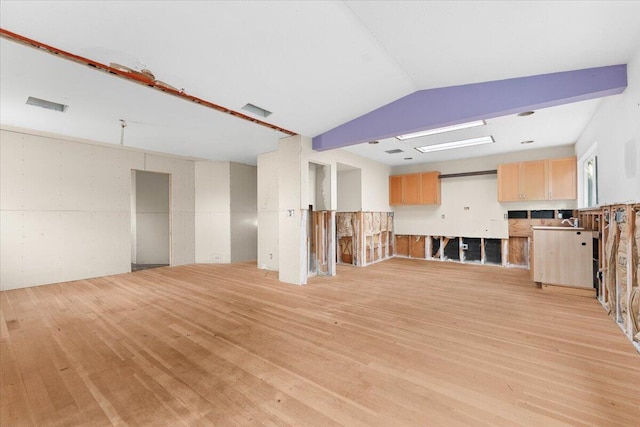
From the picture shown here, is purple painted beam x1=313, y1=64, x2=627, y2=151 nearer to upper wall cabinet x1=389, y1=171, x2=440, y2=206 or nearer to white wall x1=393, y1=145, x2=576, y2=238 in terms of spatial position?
upper wall cabinet x1=389, y1=171, x2=440, y2=206

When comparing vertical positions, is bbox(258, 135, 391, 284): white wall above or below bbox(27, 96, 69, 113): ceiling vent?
below

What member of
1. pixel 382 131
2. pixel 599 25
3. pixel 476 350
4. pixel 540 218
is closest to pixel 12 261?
pixel 382 131

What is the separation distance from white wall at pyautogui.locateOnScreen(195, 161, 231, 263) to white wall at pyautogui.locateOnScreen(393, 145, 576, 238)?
542cm

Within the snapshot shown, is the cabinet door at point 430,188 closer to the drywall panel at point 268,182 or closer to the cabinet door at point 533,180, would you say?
the cabinet door at point 533,180

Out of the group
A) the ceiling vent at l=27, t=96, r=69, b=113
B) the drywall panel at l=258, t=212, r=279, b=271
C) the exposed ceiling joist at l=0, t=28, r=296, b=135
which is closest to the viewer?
the exposed ceiling joist at l=0, t=28, r=296, b=135

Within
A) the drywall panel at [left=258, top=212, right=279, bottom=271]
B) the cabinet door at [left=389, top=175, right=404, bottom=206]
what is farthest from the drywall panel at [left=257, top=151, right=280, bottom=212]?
the cabinet door at [left=389, top=175, right=404, bottom=206]

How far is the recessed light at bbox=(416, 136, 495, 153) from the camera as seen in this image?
17.6 feet

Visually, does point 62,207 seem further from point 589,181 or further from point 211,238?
point 589,181

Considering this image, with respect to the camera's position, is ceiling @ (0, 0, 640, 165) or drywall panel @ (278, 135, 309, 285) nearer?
ceiling @ (0, 0, 640, 165)

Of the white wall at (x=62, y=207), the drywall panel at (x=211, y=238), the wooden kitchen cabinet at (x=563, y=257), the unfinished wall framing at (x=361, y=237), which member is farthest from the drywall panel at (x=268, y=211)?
the wooden kitchen cabinet at (x=563, y=257)

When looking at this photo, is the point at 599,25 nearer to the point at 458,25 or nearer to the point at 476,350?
the point at 458,25

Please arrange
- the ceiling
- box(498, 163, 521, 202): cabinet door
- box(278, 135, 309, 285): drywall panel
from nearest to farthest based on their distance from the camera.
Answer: the ceiling
box(278, 135, 309, 285): drywall panel
box(498, 163, 521, 202): cabinet door

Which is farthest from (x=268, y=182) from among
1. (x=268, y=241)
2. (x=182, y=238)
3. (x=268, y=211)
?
(x=182, y=238)

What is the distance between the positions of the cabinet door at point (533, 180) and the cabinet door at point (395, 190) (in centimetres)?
291
